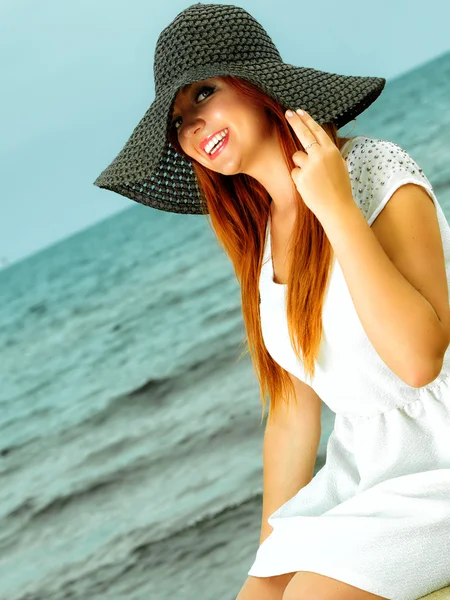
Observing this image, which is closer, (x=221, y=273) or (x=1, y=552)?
(x=1, y=552)

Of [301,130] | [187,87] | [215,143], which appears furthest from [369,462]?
[187,87]

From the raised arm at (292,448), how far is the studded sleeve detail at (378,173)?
59 centimetres

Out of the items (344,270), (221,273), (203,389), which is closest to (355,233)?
(344,270)

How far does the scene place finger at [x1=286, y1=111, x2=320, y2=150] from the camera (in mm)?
1960

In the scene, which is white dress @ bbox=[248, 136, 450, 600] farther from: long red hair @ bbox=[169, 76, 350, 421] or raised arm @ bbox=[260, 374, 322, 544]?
raised arm @ bbox=[260, 374, 322, 544]

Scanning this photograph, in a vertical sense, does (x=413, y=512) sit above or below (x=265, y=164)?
below

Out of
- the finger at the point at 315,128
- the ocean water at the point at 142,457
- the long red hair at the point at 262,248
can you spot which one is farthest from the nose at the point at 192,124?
the ocean water at the point at 142,457

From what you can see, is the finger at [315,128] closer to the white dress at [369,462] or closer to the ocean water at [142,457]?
the white dress at [369,462]

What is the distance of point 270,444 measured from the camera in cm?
249

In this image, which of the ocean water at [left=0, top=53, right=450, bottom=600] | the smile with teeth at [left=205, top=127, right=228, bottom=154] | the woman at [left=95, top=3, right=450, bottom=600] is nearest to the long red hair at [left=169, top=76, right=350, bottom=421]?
the woman at [left=95, top=3, right=450, bottom=600]

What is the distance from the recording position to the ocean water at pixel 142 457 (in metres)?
4.99

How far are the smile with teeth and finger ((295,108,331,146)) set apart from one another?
0.30m

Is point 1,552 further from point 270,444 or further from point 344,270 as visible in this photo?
point 344,270

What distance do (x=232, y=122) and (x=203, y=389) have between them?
5.91m
